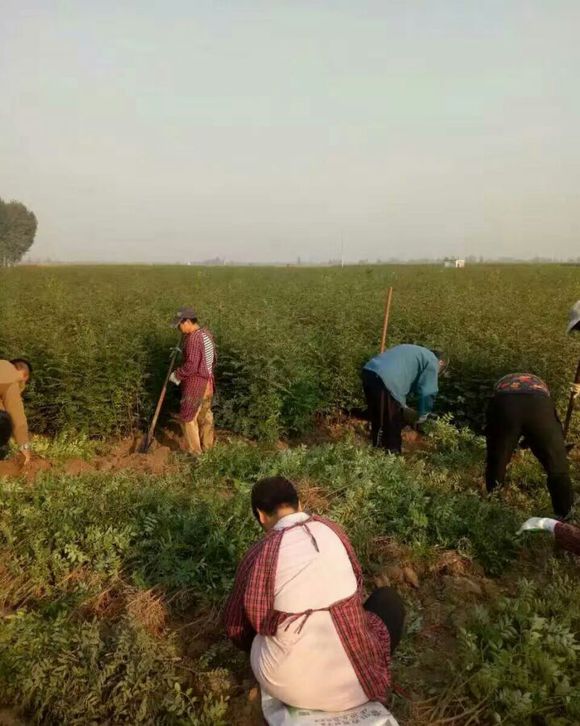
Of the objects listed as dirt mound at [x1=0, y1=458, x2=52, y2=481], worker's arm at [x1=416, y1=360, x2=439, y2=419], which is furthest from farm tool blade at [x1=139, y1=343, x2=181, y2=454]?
worker's arm at [x1=416, y1=360, x2=439, y2=419]

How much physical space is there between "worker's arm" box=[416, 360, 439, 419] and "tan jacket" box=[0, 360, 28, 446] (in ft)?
13.0

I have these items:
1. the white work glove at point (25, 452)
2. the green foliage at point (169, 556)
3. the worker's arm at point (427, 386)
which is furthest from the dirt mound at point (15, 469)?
the worker's arm at point (427, 386)

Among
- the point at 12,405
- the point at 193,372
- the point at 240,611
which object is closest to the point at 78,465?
the point at 12,405

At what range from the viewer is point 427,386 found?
5789 mm

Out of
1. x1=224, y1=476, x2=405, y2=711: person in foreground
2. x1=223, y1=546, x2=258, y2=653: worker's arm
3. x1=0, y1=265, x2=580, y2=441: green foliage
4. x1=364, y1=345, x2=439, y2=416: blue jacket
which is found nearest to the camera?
x1=224, y1=476, x2=405, y2=711: person in foreground

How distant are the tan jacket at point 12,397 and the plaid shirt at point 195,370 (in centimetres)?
169

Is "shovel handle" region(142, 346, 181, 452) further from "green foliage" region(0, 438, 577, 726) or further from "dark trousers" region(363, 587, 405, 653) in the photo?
"dark trousers" region(363, 587, 405, 653)

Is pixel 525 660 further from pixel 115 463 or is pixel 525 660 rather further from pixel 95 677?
pixel 115 463

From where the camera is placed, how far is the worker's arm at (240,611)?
249 centimetres

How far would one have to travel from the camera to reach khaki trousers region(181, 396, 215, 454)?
22.1 feet

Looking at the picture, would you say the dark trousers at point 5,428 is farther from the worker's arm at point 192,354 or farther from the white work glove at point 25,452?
the worker's arm at point 192,354

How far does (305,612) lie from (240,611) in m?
0.36

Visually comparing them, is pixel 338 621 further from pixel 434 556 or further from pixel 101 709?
pixel 434 556

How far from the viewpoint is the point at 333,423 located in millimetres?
7961
